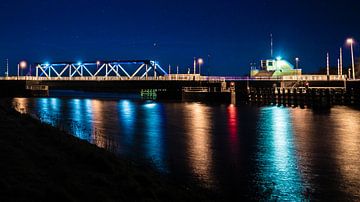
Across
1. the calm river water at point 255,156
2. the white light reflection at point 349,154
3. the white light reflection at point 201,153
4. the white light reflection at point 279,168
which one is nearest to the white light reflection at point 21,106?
the white light reflection at point 201,153

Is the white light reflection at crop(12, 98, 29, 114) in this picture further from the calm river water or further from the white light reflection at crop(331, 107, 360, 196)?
→ the white light reflection at crop(331, 107, 360, 196)

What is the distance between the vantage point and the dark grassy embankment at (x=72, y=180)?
10039 millimetres

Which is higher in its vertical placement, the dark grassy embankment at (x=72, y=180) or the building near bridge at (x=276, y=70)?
the building near bridge at (x=276, y=70)

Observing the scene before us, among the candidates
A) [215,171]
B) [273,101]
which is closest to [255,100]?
[273,101]

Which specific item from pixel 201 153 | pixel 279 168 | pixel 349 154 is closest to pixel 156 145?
pixel 201 153

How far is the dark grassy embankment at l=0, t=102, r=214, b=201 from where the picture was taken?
10039 millimetres

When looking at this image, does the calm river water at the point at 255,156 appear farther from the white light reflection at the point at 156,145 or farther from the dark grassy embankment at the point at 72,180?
the dark grassy embankment at the point at 72,180

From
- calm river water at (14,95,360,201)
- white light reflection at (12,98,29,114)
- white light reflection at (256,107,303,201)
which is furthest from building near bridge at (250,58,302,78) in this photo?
white light reflection at (256,107,303,201)

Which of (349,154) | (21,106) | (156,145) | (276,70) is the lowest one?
(349,154)

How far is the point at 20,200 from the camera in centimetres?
920

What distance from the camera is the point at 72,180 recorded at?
1155cm

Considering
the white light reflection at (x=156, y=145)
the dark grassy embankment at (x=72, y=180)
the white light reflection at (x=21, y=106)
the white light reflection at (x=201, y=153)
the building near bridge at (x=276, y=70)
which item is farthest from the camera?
the building near bridge at (x=276, y=70)

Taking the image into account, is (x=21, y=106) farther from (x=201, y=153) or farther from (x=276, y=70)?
(x=276, y=70)

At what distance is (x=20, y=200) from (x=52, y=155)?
6000 mm
